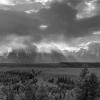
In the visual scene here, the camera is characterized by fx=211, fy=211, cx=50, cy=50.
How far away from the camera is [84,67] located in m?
37.5

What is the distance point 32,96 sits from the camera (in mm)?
45156

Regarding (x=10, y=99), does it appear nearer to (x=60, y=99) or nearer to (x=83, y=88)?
(x=60, y=99)

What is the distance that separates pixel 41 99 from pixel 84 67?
1464 cm

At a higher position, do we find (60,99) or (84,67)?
(84,67)

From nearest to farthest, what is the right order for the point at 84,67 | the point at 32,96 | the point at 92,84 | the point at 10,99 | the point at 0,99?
the point at 92,84 → the point at 84,67 → the point at 32,96 → the point at 10,99 → the point at 0,99

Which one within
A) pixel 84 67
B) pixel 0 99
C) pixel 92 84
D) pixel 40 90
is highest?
pixel 84 67

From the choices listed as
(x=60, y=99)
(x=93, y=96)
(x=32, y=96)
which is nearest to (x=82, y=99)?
(x=93, y=96)

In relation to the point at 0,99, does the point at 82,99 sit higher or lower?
higher

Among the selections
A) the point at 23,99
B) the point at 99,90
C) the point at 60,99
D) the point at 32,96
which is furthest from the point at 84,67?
the point at 60,99

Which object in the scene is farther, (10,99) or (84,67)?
(10,99)

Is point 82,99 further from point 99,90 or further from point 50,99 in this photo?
point 50,99

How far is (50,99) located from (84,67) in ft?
71.7

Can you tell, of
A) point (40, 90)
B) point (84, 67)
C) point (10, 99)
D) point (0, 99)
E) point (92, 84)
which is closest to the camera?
point (92, 84)

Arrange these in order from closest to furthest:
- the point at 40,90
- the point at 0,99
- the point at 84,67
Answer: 1. the point at 84,67
2. the point at 40,90
3. the point at 0,99
